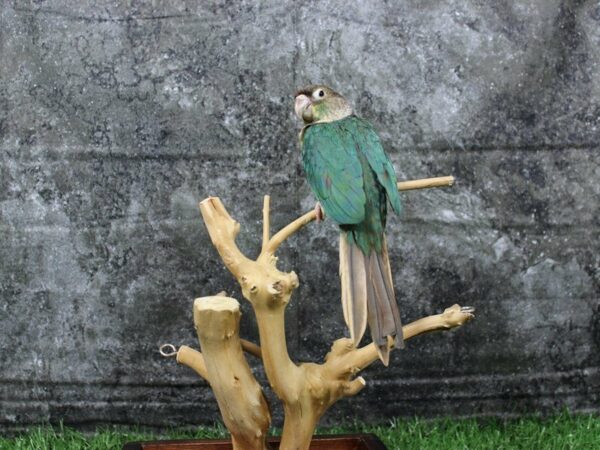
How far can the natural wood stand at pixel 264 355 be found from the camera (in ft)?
6.53

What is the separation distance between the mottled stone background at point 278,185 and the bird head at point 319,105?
0.56 meters

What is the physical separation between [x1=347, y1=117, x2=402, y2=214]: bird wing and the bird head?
0.07 metres

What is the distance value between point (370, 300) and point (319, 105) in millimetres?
495

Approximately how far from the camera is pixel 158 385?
2.94 m

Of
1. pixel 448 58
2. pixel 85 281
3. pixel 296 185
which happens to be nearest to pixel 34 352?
pixel 85 281

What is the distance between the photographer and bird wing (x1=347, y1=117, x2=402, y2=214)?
2.05 m

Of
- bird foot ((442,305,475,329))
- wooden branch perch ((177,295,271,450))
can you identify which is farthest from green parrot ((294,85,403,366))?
wooden branch perch ((177,295,271,450))

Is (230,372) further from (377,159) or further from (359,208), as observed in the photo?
(377,159)

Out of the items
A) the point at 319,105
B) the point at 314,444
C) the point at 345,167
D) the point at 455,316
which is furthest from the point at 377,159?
the point at 314,444

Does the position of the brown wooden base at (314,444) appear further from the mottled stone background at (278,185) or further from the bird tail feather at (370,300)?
the mottled stone background at (278,185)

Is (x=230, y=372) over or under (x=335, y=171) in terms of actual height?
under

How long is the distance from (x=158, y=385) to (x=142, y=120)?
81 cm

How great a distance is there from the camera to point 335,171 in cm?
206

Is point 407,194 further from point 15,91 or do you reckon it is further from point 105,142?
point 15,91
